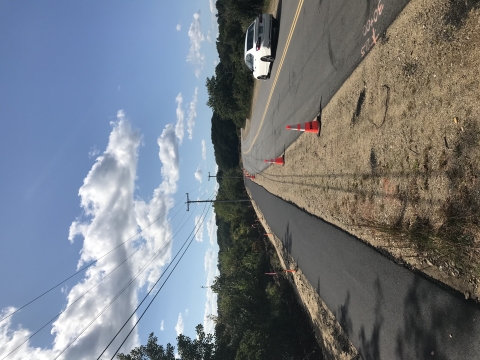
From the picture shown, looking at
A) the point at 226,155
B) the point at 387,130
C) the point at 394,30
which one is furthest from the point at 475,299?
the point at 226,155

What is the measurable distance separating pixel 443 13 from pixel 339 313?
7.83 metres

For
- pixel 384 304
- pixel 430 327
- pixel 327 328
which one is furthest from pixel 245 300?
pixel 430 327

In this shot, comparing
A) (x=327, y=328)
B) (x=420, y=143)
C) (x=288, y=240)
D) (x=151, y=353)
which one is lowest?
(x=151, y=353)

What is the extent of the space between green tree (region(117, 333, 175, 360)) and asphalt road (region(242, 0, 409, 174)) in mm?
14602

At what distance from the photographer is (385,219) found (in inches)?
261

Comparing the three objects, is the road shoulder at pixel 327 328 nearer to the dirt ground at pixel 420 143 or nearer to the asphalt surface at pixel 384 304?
the asphalt surface at pixel 384 304

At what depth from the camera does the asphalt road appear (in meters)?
7.40

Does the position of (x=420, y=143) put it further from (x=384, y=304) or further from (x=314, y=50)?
(x=314, y=50)

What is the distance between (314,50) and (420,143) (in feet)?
21.7

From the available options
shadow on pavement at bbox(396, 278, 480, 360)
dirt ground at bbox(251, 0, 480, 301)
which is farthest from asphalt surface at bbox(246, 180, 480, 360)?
dirt ground at bbox(251, 0, 480, 301)

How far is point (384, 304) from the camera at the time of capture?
22.3ft

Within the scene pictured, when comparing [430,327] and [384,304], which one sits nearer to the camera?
[430,327]

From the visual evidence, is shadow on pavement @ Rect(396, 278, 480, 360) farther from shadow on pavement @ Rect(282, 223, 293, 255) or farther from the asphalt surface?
shadow on pavement @ Rect(282, 223, 293, 255)

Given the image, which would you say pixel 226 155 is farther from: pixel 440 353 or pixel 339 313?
pixel 440 353
